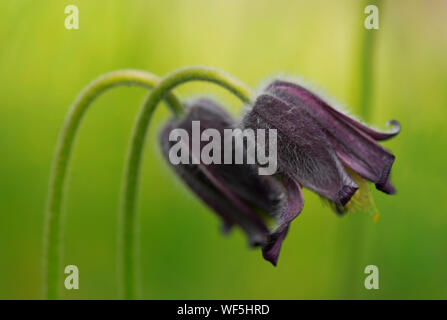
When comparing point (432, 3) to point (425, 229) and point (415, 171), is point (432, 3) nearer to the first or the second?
point (415, 171)

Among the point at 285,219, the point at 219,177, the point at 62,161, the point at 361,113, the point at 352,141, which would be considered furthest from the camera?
the point at 361,113

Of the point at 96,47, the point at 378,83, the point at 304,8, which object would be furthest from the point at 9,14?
the point at 378,83

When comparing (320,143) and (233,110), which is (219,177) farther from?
(233,110)

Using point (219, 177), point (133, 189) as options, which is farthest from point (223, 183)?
point (133, 189)

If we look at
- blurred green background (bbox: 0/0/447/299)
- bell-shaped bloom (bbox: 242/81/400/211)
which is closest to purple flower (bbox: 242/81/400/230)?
bell-shaped bloom (bbox: 242/81/400/211)

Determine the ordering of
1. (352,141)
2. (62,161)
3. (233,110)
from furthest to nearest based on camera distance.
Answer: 1. (233,110)
2. (62,161)
3. (352,141)

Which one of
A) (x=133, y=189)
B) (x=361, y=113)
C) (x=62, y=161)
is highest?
(x=361, y=113)

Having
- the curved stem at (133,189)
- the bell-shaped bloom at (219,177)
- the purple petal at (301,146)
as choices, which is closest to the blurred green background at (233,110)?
the bell-shaped bloom at (219,177)

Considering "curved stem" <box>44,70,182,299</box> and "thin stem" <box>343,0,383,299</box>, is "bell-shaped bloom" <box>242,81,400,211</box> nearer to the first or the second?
"curved stem" <box>44,70,182,299</box>
